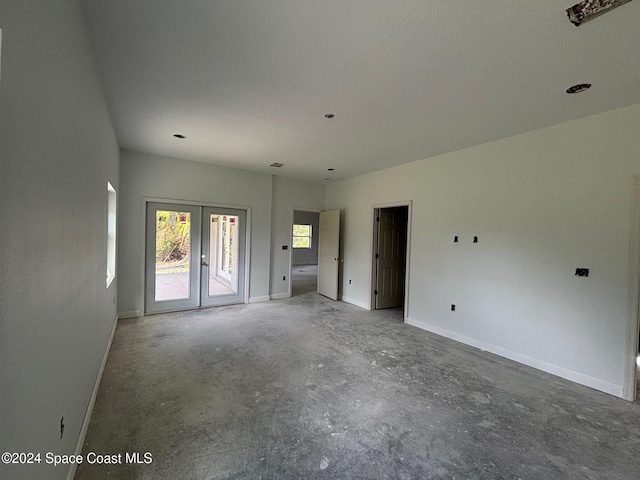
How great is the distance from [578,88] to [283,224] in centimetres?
496

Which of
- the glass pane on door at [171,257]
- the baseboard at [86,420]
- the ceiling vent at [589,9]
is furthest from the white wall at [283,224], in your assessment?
the ceiling vent at [589,9]

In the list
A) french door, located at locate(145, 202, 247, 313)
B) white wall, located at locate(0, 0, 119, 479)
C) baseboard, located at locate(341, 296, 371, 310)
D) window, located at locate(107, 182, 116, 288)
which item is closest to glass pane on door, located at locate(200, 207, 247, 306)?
french door, located at locate(145, 202, 247, 313)

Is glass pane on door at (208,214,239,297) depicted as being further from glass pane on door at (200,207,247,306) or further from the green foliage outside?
the green foliage outside

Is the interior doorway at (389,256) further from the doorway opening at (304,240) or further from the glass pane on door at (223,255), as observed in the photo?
the doorway opening at (304,240)

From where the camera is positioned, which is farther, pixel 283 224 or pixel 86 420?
pixel 283 224

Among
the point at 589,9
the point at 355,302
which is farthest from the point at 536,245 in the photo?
the point at 355,302

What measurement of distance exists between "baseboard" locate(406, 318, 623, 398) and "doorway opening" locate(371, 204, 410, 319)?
1.37 metres

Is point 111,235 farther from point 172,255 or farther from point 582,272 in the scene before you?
point 582,272

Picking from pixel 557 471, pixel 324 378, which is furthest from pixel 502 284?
pixel 324 378

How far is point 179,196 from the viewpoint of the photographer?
4.86 meters

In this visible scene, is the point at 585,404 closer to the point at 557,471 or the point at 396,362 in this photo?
the point at 557,471

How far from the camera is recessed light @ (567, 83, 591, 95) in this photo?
7.49ft

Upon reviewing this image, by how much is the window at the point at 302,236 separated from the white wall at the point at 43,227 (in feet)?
34.8

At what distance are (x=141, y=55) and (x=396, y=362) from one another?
3799mm
